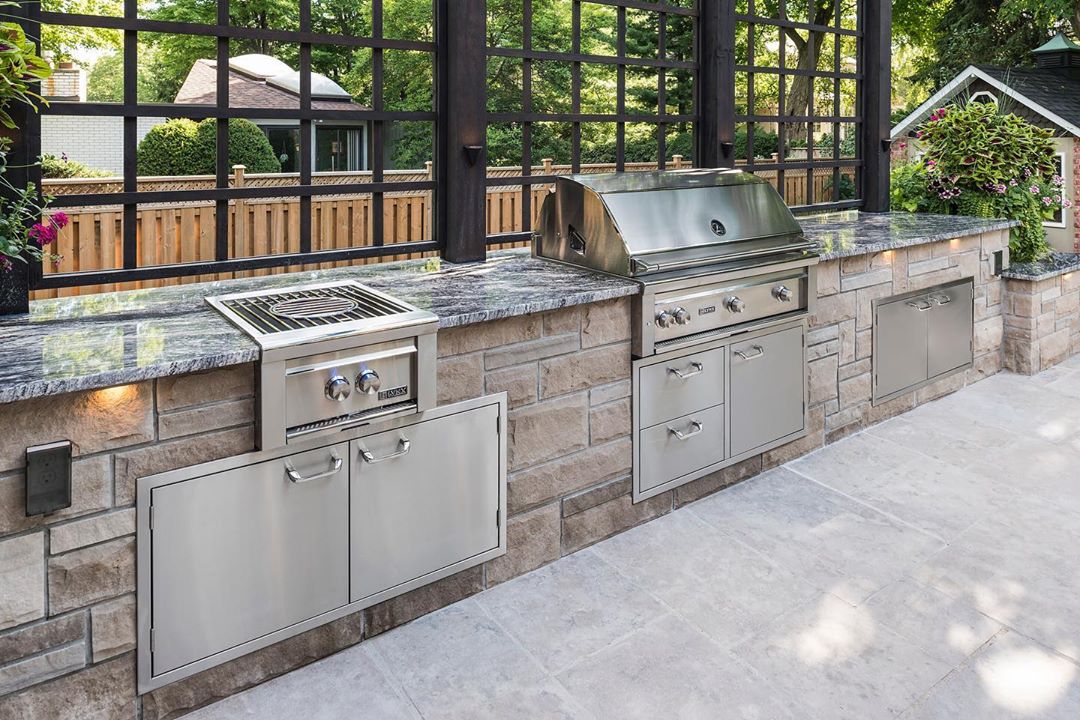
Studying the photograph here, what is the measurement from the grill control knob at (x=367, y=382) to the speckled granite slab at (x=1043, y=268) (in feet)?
13.9

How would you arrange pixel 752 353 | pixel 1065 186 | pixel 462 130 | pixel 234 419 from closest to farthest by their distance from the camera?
1. pixel 234 419
2. pixel 462 130
3. pixel 752 353
4. pixel 1065 186

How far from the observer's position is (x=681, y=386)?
2971 mm

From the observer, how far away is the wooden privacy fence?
2.50 meters

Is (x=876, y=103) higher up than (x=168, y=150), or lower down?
higher up

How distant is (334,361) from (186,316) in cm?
55

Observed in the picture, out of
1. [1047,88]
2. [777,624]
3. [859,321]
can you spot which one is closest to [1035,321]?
[859,321]

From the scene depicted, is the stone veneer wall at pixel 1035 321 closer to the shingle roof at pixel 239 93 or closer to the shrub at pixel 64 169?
the shingle roof at pixel 239 93

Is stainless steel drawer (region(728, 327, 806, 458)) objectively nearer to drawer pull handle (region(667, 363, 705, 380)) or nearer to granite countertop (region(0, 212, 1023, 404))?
drawer pull handle (region(667, 363, 705, 380))

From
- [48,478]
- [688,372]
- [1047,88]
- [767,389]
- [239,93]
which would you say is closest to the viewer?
[48,478]

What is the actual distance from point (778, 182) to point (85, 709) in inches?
162

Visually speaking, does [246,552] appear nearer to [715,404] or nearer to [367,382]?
[367,382]

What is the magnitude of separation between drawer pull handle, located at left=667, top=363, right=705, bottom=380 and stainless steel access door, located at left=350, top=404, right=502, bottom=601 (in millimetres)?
806

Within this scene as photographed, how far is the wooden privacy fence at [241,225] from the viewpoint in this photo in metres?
2.50

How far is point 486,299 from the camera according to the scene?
2488mm
